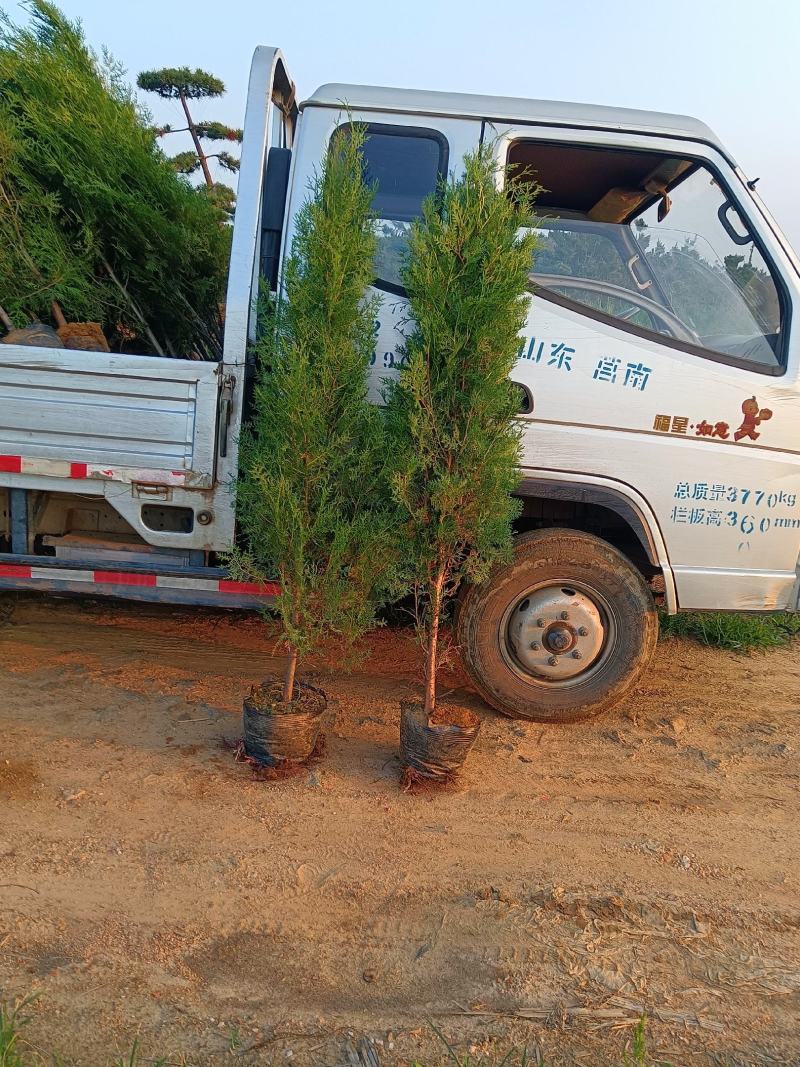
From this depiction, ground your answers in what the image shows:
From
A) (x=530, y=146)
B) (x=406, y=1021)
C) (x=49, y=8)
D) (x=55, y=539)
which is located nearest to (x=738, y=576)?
(x=530, y=146)

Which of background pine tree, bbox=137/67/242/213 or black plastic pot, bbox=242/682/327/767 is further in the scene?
background pine tree, bbox=137/67/242/213

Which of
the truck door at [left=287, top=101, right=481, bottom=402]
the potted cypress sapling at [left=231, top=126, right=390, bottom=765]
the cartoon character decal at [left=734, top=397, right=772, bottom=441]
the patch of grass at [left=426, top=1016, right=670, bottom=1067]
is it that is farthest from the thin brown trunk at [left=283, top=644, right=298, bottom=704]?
the cartoon character decal at [left=734, top=397, right=772, bottom=441]

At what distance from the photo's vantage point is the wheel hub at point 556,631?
13.1ft

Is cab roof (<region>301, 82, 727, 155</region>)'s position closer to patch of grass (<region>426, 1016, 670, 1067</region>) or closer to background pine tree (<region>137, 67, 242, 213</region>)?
patch of grass (<region>426, 1016, 670, 1067</region>)

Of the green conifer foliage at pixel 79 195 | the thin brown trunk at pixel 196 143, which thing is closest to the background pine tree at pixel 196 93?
the thin brown trunk at pixel 196 143

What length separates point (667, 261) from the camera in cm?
404

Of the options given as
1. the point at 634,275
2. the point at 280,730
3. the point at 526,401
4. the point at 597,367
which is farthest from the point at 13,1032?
the point at 634,275

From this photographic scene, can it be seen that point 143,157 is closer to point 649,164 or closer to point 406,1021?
point 649,164

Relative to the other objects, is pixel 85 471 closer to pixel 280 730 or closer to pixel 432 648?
pixel 280 730

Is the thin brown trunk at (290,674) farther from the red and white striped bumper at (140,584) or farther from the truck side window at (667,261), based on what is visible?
the truck side window at (667,261)

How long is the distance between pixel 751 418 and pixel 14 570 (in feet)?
12.3

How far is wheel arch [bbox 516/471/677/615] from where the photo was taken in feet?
12.5

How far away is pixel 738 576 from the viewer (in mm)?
4031

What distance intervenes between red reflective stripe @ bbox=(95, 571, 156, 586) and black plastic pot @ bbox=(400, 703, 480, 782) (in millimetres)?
1509
